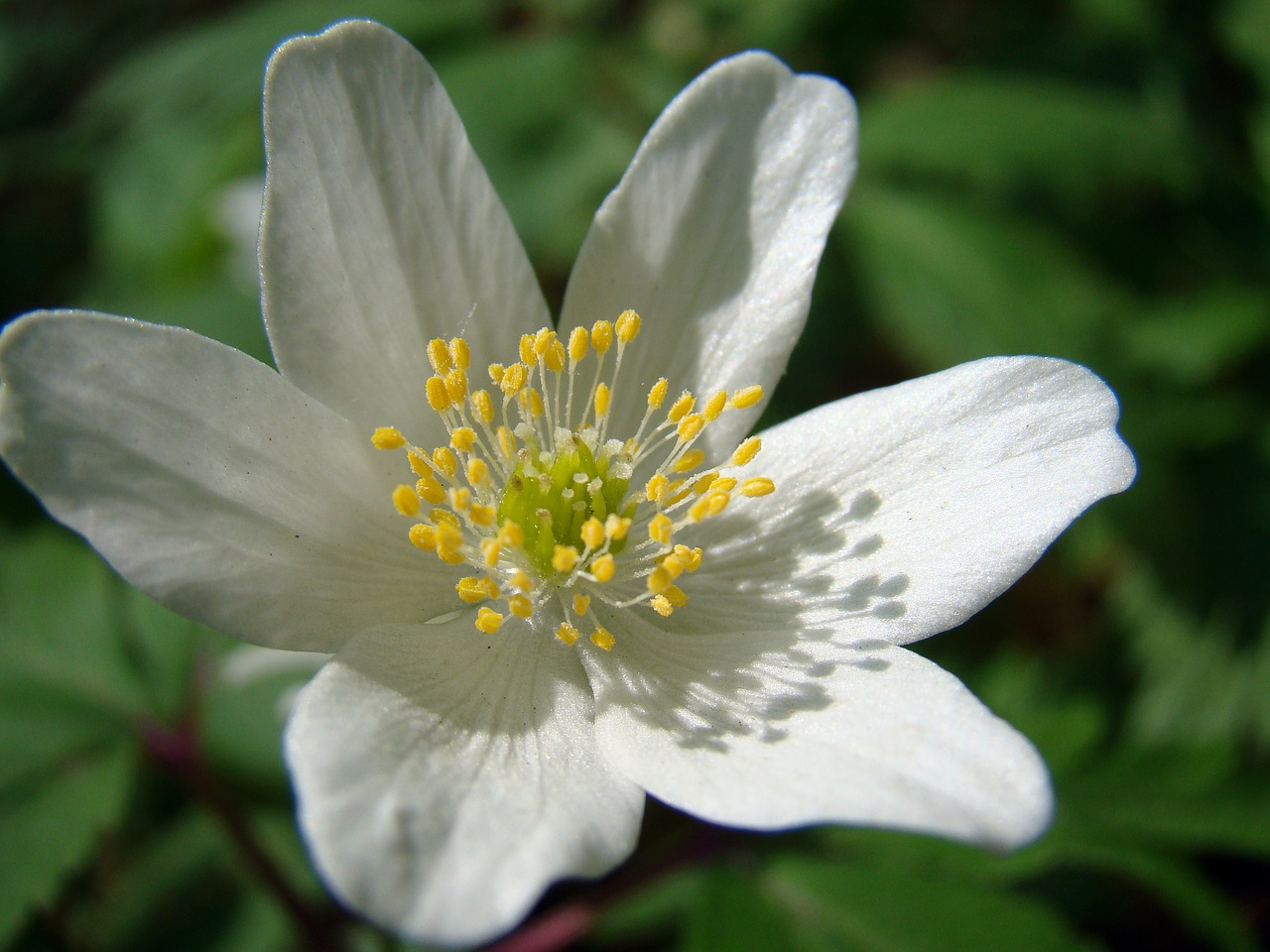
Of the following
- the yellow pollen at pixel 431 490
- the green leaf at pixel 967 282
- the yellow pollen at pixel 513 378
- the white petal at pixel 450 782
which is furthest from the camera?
the green leaf at pixel 967 282

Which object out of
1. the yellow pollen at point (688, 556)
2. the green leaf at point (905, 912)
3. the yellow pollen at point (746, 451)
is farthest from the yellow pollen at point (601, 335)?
the green leaf at point (905, 912)

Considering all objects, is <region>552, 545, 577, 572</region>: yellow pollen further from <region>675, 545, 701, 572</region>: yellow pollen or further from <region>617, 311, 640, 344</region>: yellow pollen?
<region>617, 311, 640, 344</region>: yellow pollen

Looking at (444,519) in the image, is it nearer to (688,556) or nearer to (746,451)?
(688,556)

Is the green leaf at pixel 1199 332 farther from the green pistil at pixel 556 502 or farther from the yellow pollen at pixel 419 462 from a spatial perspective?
the yellow pollen at pixel 419 462

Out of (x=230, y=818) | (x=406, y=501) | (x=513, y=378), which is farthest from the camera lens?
(x=230, y=818)

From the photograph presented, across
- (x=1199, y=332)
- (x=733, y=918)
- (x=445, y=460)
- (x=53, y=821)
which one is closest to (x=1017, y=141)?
(x=1199, y=332)

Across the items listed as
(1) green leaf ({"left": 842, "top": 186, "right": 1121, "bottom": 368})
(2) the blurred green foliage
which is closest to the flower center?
(2) the blurred green foliage

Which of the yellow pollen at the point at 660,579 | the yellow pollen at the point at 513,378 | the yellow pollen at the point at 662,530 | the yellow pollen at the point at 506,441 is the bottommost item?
the yellow pollen at the point at 660,579

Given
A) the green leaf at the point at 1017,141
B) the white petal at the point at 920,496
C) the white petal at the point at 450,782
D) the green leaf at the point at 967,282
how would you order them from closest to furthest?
the white petal at the point at 450,782
the white petal at the point at 920,496
the green leaf at the point at 967,282
the green leaf at the point at 1017,141
